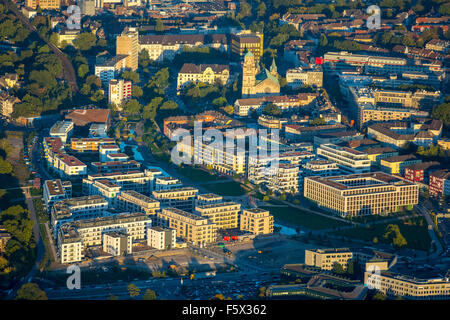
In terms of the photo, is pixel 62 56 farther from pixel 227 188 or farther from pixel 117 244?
pixel 117 244

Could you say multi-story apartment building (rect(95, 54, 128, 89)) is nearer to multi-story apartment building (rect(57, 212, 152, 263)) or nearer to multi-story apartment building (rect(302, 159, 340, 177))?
multi-story apartment building (rect(302, 159, 340, 177))

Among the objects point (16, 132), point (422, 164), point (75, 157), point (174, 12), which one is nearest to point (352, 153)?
point (422, 164)

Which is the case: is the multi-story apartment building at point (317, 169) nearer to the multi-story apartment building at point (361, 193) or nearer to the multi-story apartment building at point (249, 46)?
the multi-story apartment building at point (361, 193)

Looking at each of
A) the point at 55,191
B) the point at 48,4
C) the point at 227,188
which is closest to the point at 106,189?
the point at 55,191

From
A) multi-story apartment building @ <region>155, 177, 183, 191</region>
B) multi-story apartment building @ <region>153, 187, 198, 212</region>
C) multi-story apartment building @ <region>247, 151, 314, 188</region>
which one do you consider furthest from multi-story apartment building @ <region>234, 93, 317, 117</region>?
multi-story apartment building @ <region>153, 187, 198, 212</region>

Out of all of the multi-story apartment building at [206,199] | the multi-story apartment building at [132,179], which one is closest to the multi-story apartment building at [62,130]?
the multi-story apartment building at [132,179]

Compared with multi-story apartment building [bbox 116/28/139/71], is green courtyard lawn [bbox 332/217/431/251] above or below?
below
